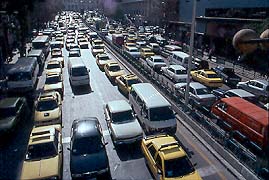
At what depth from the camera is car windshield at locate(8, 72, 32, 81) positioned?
76.5ft

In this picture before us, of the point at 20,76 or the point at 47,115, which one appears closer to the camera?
the point at 47,115

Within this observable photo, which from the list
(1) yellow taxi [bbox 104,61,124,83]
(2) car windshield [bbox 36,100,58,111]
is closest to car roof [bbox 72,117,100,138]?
(2) car windshield [bbox 36,100,58,111]

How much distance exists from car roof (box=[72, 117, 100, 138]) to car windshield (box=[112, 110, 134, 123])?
154cm

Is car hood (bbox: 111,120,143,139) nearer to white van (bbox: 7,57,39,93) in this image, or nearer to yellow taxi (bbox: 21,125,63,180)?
yellow taxi (bbox: 21,125,63,180)

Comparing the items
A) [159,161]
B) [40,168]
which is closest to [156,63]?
[159,161]

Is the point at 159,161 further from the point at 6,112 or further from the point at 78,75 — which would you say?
the point at 78,75

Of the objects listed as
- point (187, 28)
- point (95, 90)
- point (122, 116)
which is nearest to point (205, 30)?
point (187, 28)

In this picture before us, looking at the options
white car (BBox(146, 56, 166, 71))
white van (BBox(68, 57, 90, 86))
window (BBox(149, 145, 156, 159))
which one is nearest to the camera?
window (BBox(149, 145, 156, 159))

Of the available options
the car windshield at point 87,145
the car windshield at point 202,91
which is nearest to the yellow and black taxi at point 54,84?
the car windshield at point 87,145

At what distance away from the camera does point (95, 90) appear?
25.8m

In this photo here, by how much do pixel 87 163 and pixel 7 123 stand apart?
6.71 metres

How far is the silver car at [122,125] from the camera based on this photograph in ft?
48.8

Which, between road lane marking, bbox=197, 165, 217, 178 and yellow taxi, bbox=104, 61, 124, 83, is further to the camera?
yellow taxi, bbox=104, 61, 124, 83

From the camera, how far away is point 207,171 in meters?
13.1
